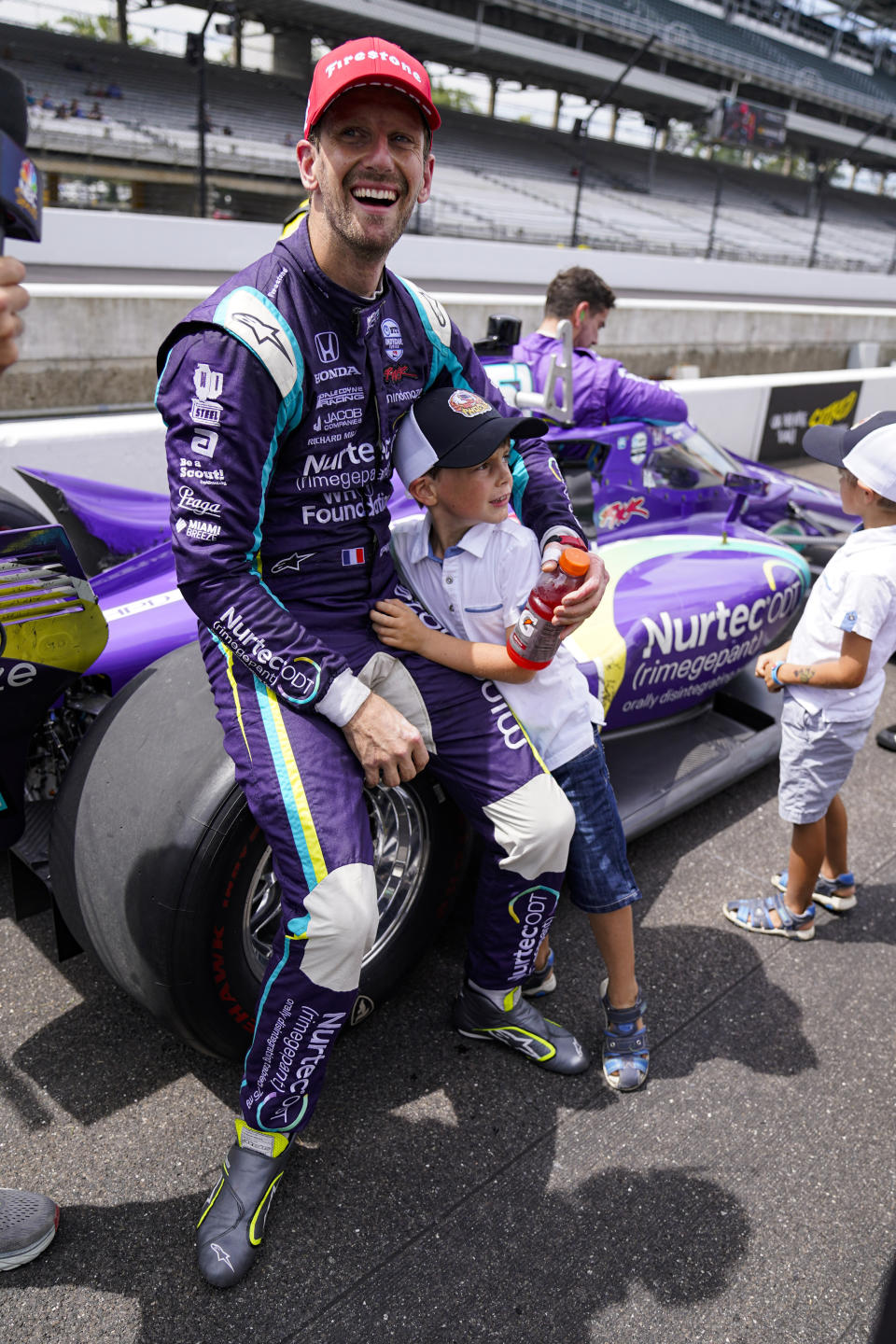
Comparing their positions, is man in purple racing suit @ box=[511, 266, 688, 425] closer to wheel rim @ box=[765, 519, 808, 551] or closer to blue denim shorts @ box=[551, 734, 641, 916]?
wheel rim @ box=[765, 519, 808, 551]

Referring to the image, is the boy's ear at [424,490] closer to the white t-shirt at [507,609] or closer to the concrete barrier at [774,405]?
the white t-shirt at [507,609]

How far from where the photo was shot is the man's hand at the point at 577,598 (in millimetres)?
2172

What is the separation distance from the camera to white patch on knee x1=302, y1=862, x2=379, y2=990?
192cm

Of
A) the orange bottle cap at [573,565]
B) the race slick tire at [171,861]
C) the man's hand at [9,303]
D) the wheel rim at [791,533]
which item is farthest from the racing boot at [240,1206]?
the wheel rim at [791,533]

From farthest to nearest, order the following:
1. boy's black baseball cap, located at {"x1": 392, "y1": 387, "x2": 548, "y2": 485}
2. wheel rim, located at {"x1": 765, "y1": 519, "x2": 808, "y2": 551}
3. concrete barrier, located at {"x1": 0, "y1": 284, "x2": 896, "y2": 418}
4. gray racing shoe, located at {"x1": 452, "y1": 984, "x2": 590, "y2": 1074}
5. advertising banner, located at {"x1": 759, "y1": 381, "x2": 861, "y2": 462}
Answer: advertising banner, located at {"x1": 759, "y1": 381, "x2": 861, "y2": 462}
concrete barrier, located at {"x1": 0, "y1": 284, "x2": 896, "y2": 418}
wheel rim, located at {"x1": 765, "y1": 519, "x2": 808, "y2": 551}
gray racing shoe, located at {"x1": 452, "y1": 984, "x2": 590, "y2": 1074}
boy's black baseball cap, located at {"x1": 392, "y1": 387, "x2": 548, "y2": 485}

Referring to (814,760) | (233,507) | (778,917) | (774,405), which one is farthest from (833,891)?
(774,405)

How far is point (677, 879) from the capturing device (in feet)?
11.0

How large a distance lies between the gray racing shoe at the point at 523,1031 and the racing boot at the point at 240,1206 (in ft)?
2.04

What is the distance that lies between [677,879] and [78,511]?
2394 millimetres

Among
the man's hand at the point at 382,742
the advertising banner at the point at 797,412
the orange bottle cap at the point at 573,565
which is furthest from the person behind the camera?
the advertising banner at the point at 797,412

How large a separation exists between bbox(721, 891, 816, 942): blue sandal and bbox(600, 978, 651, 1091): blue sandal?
2.35 ft

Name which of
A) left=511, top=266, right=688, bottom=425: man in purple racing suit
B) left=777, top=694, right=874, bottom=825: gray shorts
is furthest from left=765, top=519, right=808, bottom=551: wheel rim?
left=777, top=694, right=874, bottom=825: gray shorts

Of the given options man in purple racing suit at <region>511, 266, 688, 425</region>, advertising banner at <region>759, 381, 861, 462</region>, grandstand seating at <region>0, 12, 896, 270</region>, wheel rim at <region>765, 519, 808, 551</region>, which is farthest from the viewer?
grandstand seating at <region>0, 12, 896, 270</region>

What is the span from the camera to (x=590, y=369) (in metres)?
4.59
